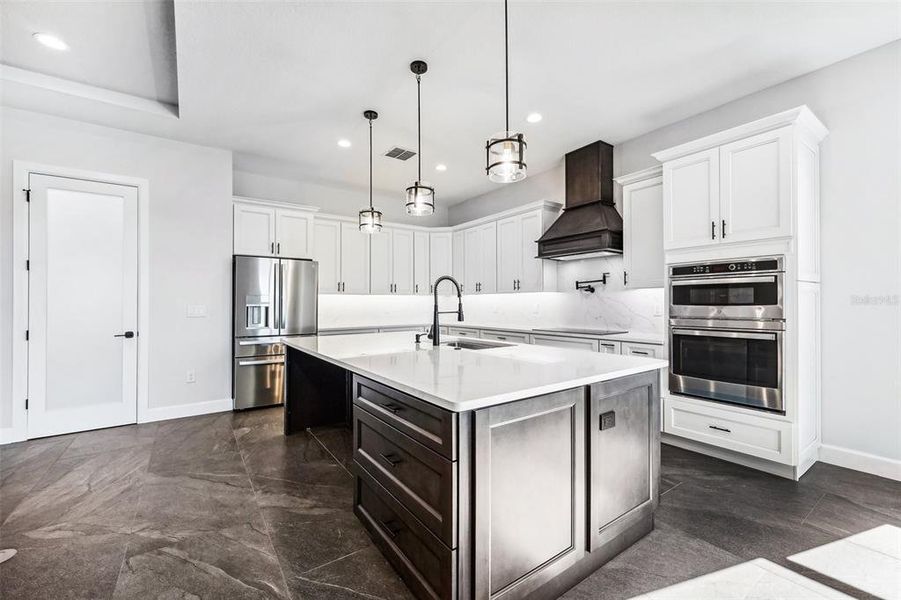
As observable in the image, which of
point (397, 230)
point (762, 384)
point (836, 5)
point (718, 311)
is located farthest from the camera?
point (397, 230)

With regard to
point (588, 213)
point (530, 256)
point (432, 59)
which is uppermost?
point (432, 59)

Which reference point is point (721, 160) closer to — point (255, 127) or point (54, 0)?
point (255, 127)

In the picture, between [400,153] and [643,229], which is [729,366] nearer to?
[643,229]

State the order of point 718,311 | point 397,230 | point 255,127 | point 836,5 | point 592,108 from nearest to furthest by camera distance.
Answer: point 836,5, point 718,311, point 592,108, point 255,127, point 397,230

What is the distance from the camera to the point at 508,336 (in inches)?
197

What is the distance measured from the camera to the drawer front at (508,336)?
472 cm

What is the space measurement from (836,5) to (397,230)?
5.00 metres

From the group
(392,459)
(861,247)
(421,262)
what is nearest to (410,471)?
(392,459)

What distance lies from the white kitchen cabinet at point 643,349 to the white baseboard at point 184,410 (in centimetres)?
421

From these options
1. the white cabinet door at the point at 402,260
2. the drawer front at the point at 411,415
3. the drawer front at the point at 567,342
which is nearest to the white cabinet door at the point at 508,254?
the drawer front at the point at 567,342

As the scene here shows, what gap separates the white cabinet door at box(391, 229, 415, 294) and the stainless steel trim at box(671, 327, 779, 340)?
3.95 metres

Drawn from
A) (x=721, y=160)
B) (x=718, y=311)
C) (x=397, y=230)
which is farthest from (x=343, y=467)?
(x=397, y=230)

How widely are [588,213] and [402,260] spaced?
117 inches

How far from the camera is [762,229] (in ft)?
9.23
